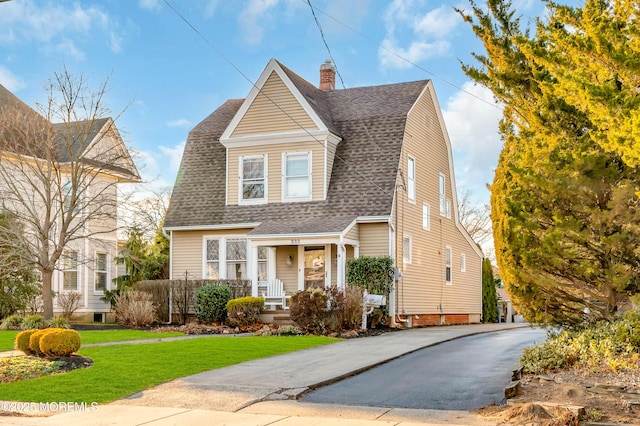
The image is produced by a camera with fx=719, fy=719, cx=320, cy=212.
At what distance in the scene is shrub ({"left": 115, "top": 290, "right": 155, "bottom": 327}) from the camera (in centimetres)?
2275

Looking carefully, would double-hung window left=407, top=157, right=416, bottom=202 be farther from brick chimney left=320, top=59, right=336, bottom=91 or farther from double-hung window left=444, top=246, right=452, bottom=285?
brick chimney left=320, top=59, right=336, bottom=91

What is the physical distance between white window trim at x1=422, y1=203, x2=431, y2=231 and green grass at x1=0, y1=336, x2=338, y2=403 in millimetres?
9724

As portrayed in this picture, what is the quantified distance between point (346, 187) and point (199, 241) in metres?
5.90

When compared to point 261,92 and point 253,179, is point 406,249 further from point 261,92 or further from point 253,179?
point 261,92

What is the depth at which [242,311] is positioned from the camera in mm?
21484

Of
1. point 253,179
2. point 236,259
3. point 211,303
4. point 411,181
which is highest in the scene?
point 253,179

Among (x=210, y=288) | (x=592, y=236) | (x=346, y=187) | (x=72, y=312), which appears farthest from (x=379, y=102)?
(x=592, y=236)

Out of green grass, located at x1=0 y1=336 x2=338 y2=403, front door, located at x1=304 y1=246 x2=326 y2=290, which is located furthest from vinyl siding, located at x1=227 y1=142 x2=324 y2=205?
green grass, located at x1=0 y1=336 x2=338 y2=403

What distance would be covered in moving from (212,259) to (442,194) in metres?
9.51

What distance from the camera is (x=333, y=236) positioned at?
2173 cm

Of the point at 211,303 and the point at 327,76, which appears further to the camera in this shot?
the point at 327,76

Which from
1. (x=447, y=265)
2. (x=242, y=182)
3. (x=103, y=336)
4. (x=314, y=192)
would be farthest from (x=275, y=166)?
(x=103, y=336)

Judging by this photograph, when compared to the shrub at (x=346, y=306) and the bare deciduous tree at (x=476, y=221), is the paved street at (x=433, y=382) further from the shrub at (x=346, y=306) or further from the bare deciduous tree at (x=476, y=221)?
the bare deciduous tree at (x=476, y=221)

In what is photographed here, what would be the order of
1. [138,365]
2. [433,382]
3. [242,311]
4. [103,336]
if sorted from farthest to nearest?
1. [242,311]
2. [103,336]
3. [138,365]
4. [433,382]
